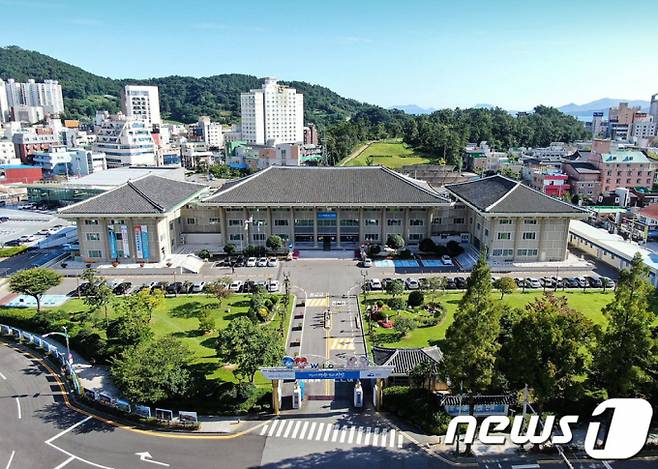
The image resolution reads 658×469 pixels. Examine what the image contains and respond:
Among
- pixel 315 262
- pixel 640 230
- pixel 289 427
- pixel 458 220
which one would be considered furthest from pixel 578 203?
pixel 289 427

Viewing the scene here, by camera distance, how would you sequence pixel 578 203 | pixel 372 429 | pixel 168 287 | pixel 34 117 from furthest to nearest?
pixel 34 117 → pixel 578 203 → pixel 168 287 → pixel 372 429

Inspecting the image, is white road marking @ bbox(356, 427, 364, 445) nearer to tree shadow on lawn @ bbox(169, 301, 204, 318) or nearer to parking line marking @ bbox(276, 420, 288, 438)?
parking line marking @ bbox(276, 420, 288, 438)

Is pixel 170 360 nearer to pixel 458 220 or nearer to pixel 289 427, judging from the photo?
pixel 289 427

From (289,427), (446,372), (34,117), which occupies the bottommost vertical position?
(289,427)

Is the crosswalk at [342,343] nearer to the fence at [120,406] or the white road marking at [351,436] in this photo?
the white road marking at [351,436]

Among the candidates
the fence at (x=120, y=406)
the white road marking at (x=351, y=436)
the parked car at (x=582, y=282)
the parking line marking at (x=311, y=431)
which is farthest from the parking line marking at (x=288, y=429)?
the parked car at (x=582, y=282)
